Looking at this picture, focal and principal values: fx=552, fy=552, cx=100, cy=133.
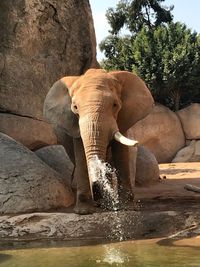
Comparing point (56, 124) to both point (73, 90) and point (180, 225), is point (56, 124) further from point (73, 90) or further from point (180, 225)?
point (180, 225)

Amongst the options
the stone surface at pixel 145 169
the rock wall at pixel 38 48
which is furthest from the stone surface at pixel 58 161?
the stone surface at pixel 145 169

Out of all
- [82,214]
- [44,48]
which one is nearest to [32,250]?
[82,214]

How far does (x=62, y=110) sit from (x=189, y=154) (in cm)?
1435

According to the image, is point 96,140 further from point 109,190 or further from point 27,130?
point 27,130

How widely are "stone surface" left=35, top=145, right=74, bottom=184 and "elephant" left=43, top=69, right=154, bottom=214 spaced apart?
4.53 ft

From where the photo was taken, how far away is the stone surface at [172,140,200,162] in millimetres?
21969

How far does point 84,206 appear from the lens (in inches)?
319

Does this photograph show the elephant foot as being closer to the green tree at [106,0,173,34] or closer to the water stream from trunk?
the water stream from trunk

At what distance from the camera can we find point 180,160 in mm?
21844

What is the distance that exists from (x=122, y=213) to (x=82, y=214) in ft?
1.85

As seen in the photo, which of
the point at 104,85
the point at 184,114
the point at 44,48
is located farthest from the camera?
the point at 184,114

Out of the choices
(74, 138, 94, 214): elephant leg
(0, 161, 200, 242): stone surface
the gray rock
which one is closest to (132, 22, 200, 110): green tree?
(74, 138, 94, 214): elephant leg

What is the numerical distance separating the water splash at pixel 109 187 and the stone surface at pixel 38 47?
15.5ft

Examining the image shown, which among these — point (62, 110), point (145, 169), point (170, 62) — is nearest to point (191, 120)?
point (170, 62)
